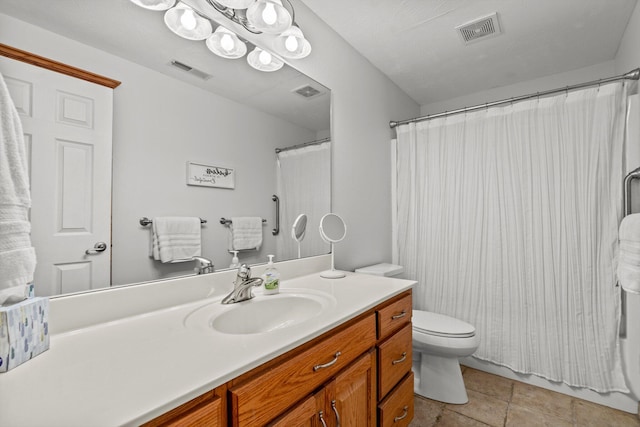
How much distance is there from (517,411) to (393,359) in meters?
1.05

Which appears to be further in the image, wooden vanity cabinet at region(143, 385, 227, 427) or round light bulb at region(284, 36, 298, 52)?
round light bulb at region(284, 36, 298, 52)

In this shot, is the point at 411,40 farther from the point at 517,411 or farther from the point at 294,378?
the point at 517,411

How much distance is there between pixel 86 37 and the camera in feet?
2.98

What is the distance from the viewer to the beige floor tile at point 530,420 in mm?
1625

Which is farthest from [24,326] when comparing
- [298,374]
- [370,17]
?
[370,17]

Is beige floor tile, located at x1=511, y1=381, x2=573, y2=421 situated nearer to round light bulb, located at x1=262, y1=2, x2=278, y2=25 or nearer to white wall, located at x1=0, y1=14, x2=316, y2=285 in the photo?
white wall, located at x1=0, y1=14, x2=316, y2=285

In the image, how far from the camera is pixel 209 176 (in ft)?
4.00

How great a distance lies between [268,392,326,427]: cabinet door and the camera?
774mm

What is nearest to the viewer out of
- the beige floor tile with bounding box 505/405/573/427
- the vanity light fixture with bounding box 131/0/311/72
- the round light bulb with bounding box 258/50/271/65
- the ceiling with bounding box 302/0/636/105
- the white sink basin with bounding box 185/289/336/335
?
the white sink basin with bounding box 185/289/336/335

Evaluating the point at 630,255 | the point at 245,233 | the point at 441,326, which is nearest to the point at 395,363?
the point at 441,326

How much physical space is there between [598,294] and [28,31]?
279cm

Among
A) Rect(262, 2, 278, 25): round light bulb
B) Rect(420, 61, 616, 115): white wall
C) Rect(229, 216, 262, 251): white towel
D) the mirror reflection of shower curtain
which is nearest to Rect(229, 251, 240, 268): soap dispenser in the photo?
Rect(229, 216, 262, 251): white towel

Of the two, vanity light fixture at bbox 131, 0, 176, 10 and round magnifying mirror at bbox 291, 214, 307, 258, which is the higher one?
vanity light fixture at bbox 131, 0, 176, 10

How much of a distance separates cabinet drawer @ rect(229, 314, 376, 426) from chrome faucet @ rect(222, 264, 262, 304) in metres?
0.40
